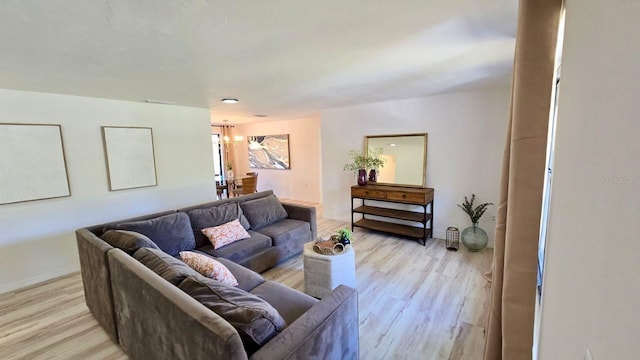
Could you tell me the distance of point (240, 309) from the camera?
4.31 ft

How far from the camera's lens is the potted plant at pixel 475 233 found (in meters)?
3.60

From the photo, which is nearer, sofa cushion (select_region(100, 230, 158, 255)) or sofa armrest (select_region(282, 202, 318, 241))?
sofa cushion (select_region(100, 230, 158, 255))

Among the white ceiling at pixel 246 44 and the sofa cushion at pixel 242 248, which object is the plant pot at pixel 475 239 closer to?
the white ceiling at pixel 246 44

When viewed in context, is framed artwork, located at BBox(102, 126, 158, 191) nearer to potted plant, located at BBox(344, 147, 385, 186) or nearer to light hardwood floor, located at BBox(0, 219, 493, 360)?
light hardwood floor, located at BBox(0, 219, 493, 360)

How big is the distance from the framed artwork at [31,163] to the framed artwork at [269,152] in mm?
4758

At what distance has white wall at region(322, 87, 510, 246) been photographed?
12.0 feet

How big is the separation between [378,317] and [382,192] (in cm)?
214

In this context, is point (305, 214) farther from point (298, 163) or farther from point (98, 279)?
point (298, 163)

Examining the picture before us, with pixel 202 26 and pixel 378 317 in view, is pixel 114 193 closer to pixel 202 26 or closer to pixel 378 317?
pixel 202 26

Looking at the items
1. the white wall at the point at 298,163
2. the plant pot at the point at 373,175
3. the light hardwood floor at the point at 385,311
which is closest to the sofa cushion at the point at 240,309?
the light hardwood floor at the point at 385,311

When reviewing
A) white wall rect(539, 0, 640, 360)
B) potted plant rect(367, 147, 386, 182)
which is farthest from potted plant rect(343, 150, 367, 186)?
white wall rect(539, 0, 640, 360)

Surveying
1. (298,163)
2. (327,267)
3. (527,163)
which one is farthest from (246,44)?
(298,163)

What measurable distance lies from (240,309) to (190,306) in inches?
9.1

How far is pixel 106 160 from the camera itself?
3.49 meters
